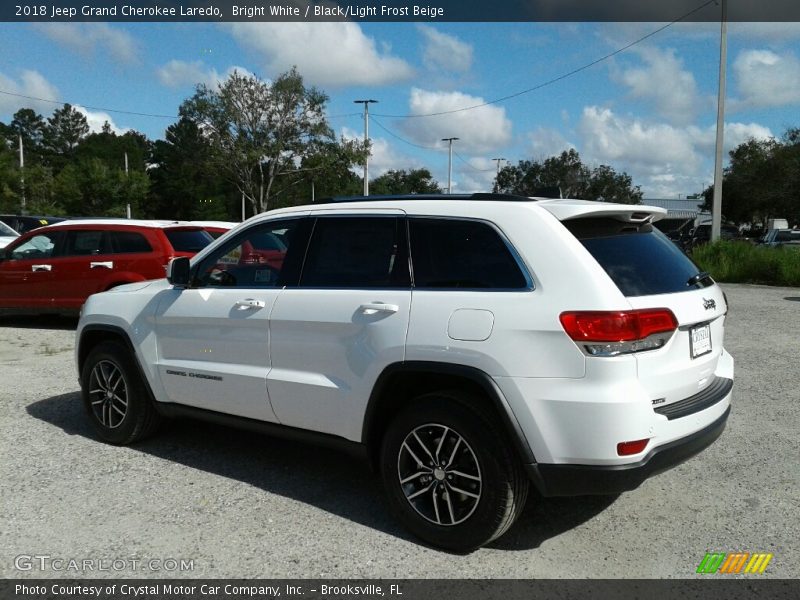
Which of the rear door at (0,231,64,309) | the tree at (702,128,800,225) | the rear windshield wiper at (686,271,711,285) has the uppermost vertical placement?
the tree at (702,128,800,225)

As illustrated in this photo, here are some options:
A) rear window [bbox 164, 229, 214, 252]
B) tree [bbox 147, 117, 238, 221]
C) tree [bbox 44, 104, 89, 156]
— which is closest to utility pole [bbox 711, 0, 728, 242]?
rear window [bbox 164, 229, 214, 252]

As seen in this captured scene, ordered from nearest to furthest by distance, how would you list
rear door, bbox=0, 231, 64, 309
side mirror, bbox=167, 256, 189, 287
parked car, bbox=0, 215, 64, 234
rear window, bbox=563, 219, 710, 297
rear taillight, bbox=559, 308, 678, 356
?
rear taillight, bbox=559, 308, 678, 356 < rear window, bbox=563, 219, 710, 297 < side mirror, bbox=167, 256, 189, 287 < rear door, bbox=0, 231, 64, 309 < parked car, bbox=0, 215, 64, 234

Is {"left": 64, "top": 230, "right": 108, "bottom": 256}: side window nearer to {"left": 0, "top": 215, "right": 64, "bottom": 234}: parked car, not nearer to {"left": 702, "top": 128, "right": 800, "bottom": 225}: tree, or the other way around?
{"left": 0, "top": 215, "right": 64, "bottom": 234}: parked car

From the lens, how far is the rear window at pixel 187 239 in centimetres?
1051

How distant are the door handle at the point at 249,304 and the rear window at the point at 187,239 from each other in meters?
6.37

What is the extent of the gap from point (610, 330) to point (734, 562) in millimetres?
1422

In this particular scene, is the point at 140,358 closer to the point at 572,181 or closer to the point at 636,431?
the point at 636,431

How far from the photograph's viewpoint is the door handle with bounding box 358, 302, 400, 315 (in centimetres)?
378

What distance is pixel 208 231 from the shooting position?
11094mm

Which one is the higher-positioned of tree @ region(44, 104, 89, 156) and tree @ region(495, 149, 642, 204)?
tree @ region(44, 104, 89, 156)

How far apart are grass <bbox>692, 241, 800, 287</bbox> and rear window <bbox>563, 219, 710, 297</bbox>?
662 inches

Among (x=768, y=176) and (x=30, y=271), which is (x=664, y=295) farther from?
(x=768, y=176)

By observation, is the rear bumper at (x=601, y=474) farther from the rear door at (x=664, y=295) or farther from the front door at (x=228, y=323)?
the front door at (x=228, y=323)

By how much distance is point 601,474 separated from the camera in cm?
326
